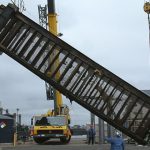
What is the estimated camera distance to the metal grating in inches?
462

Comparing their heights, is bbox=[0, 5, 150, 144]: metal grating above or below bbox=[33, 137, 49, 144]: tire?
above

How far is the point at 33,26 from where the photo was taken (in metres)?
12.0

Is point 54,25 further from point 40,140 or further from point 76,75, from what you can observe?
point 76,75

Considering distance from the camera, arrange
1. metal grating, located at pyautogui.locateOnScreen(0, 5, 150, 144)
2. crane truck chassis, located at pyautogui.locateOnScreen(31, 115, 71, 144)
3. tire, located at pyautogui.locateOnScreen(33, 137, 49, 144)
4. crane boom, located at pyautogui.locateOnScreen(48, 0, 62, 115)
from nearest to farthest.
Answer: metal grating, located at pyautogui.locateOnScreen(0, 5, 150, 144) → crane truck chassis, located at pyautogui.locateOnScreen(31, 115, 71, 144) → tire, located at pyautogui.locateOnScreen(33, 137, 49, 144) → crane boom, located at pyautogui.locateOnScreen(48, 0, 62, 115)

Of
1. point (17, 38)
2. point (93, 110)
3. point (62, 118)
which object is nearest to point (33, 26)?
point (17, 38)

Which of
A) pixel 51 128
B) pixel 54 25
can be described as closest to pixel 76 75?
pixel 51 128

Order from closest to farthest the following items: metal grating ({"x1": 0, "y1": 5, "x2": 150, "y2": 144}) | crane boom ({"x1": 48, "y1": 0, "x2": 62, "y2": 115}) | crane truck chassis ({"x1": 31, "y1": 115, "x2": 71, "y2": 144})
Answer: metal grating ({"x1": 0, "y1": 5, "x2": 150, "y2": 144}) → crane truck chassis ({"x1": 31, "y1": 115, "x2": 71, "y2": 144}) → crane boom ({"x1": 48, "y1": 0, "x2": 62, "y2": 115})

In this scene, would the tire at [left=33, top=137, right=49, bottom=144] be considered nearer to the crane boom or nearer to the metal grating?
the crane boom

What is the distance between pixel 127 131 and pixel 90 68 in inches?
67.8

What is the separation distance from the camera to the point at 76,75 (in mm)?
12055

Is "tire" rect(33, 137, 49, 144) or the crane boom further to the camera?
the crane boom

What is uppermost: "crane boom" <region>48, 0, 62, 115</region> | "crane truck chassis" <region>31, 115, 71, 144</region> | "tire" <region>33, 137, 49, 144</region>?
"crane boom" <region>48, 0, 62, 115</region>

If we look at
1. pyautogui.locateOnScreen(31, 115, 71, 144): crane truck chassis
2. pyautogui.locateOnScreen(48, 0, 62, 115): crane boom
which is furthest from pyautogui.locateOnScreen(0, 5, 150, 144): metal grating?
pyautogui.locateOnScreen(48, 0, 62, 115): crane boom

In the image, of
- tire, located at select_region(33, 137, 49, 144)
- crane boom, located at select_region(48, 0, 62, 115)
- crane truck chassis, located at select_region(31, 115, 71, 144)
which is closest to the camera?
crane truck chassis, located at select_region(31, 115, 71, 144)
